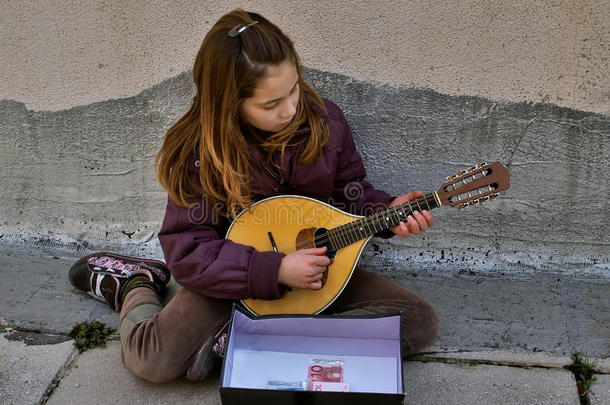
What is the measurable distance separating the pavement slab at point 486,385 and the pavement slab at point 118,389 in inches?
26.2

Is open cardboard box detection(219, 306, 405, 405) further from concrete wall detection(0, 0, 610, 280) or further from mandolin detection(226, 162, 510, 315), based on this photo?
concrete wall detection(0, 0, 610, 280)

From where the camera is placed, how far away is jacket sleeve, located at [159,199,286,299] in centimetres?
191

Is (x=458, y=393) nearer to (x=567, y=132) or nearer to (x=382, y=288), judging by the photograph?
(x=382, y=288)

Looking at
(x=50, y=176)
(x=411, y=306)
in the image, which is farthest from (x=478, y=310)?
(x=50, y=176)

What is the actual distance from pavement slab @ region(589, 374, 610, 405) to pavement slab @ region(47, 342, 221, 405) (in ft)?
3.89

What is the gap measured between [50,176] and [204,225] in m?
1.07

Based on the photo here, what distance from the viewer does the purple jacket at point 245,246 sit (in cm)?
192

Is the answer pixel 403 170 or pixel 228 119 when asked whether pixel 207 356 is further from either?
pixel 403 170

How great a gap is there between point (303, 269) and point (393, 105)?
2.61 feet

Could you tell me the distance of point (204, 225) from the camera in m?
2.03

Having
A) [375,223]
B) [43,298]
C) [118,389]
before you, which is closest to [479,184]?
[375,223]

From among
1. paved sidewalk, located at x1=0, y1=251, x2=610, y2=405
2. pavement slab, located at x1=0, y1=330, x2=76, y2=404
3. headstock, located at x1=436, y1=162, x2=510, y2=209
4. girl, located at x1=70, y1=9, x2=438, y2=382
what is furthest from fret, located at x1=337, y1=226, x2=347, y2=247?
pavement slab, located at x1=0, y1=330, x2=76, y2=404

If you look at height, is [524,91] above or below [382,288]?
above

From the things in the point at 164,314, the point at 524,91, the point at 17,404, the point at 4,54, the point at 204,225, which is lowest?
the point at 17,404
